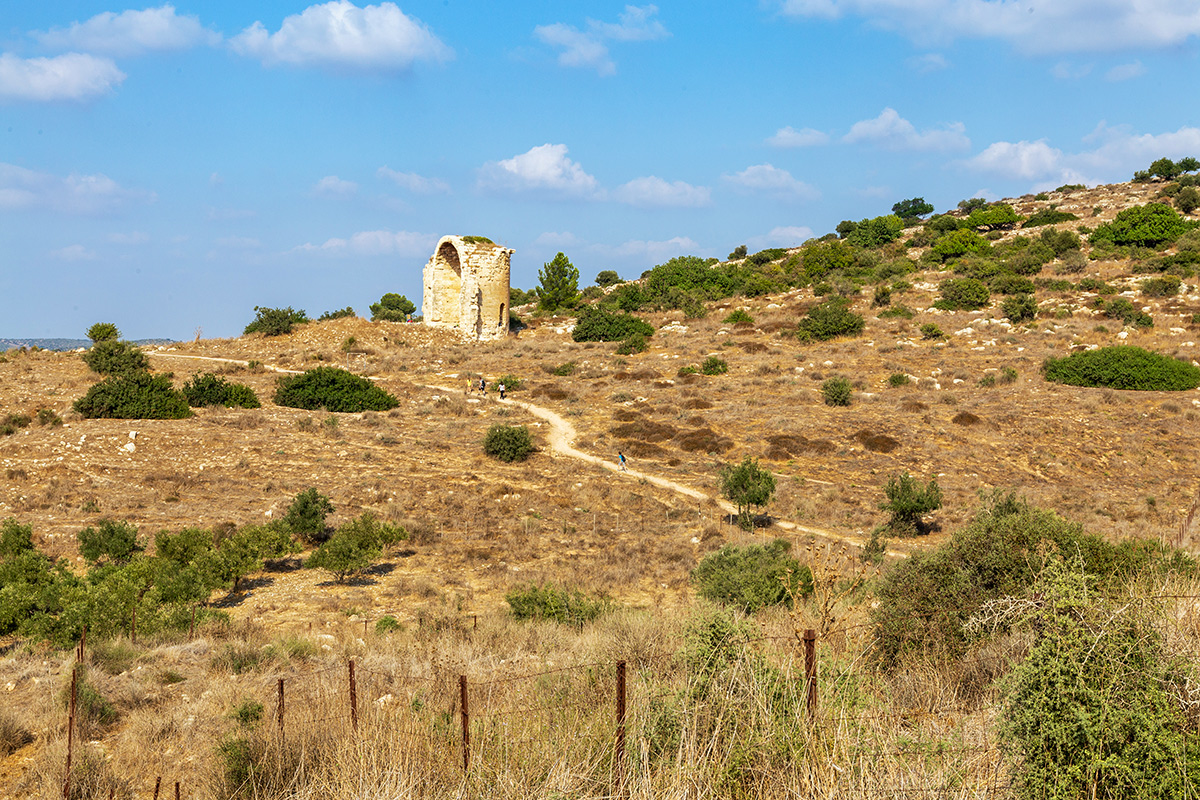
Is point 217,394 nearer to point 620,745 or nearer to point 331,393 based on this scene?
point 331,393

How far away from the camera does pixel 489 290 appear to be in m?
42.8

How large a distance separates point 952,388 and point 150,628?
27.0m

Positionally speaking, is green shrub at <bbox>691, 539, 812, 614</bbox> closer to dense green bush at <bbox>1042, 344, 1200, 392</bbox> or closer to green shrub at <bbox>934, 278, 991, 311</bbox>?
dense green bush at <bbox>1042, 344, 1200, 392</bbox>

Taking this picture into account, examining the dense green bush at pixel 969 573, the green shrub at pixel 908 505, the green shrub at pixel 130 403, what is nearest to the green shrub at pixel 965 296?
the green shrub at pixel 908 505

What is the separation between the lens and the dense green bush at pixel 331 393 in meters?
27.2

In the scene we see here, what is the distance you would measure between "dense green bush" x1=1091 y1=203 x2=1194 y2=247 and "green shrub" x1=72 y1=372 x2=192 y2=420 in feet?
175

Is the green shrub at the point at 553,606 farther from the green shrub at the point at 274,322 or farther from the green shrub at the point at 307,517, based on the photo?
the green shrub at the point at 274,322

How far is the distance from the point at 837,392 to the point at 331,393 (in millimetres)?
17902

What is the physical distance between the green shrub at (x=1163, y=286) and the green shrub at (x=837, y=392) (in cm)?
2141

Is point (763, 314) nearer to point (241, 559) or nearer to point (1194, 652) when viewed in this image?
point (241, 559)

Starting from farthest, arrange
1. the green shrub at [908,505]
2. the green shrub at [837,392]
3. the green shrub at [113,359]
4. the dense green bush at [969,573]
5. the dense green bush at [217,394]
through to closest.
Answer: the green shrub at [113,359] < the green shrub at [837,392] < the dense green bush at [217,394] < the green shrub at [908,505] < the dense green bush at [969,573]

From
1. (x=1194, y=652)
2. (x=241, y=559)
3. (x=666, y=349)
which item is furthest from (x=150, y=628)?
(x=666, y=349)

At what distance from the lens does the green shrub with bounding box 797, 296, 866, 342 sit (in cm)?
3762

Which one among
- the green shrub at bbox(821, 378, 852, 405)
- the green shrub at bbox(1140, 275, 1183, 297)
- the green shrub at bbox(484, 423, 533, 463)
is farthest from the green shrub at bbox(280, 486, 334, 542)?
the green shrub at bbox(1140, 275, 1183, 297)
